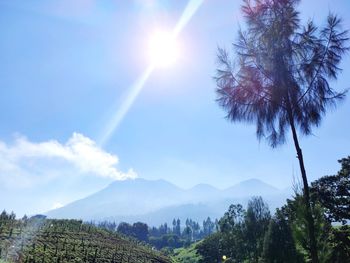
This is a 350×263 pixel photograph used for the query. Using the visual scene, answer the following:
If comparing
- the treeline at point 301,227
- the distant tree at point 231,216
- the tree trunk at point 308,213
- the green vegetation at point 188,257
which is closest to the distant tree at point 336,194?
the treeline at point 301,227

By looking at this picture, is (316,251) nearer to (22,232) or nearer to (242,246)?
(22,232)

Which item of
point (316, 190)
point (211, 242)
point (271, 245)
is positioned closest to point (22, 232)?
point (271, 245)

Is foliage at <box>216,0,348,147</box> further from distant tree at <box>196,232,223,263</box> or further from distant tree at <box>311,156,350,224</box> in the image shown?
distant tree at <box>196,232,223,263</box>

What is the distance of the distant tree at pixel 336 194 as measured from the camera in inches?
1474

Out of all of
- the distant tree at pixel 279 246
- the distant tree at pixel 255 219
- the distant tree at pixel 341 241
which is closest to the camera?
the distant tree at pixel 341 241

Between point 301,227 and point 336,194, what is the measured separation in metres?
31.3

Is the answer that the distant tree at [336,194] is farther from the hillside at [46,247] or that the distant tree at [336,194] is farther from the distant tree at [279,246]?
the hillside at [46,247]

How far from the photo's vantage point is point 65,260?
3984 centimetres

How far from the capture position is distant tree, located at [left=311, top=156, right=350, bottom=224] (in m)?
37.4

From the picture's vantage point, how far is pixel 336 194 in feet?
126

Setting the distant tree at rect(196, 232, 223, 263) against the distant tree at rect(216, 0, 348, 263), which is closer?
the distant tree at rect(216, 0, 348, 263)

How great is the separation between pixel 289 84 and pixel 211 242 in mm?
88217

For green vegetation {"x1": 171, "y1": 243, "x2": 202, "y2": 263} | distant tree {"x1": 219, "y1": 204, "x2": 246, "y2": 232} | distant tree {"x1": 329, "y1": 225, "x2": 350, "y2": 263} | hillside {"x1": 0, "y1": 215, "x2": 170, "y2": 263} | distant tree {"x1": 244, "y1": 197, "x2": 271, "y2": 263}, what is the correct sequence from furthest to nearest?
green vegetation {"x1": 171, "y1": 243, "x2": 202, "y2": 263} → distant tree {"x1": 219, "y1": 204, "x2": 246, "y2": 232} → distant tree {"x1": 244, "y1": 197, "x2": 271, "y2": 263} → hillside {"x1": 0, "y1": 215, "x2": 170, "y2": 263} → distant tree {"x1": 329, "y1": 225, "x2": 350, "y2": 263}

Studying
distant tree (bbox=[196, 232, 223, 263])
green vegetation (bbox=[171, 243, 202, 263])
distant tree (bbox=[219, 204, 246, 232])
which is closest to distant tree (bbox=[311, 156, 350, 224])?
distant tree (bbox=[219, 204, 246, 232])
